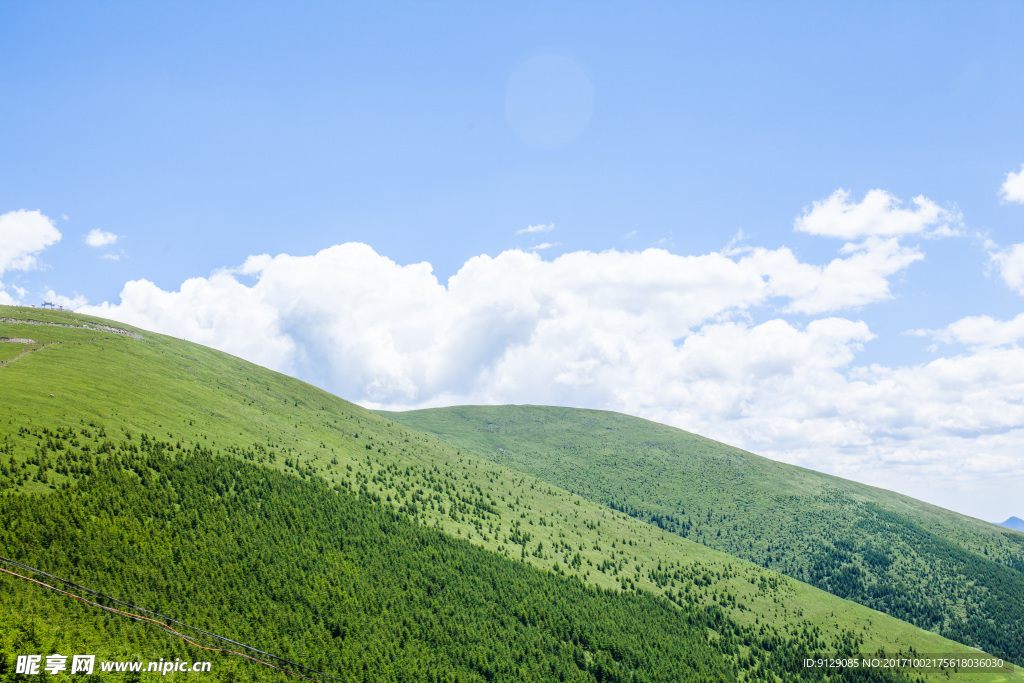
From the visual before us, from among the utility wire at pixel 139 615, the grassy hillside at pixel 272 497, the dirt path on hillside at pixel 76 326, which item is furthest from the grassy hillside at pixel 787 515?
the utility wire at pixel 139 615

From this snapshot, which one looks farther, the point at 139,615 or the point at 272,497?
the point at 272,497

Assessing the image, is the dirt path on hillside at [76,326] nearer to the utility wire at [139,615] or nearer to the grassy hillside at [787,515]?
the utility wire at [139,615]

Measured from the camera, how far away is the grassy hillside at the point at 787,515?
297 feet

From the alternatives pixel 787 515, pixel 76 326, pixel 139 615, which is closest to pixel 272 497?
pixel 139 615

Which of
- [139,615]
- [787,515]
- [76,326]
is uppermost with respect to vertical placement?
[76,326]

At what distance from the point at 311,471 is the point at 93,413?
19.4 m

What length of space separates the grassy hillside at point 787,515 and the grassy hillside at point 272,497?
31.2 meters

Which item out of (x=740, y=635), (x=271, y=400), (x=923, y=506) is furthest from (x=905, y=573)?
(x=271, y=400)

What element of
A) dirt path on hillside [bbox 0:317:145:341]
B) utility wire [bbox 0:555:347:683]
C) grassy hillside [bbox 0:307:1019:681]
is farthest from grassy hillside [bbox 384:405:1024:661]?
utility wire [bbox 0:555:347:683]

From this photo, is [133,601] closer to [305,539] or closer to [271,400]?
[305,539]

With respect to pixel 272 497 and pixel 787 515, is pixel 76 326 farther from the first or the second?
pixel 787 515

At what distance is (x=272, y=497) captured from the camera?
46.6m

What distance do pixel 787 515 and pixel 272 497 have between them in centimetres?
10786

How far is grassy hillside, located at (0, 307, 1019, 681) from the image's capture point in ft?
107
